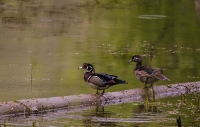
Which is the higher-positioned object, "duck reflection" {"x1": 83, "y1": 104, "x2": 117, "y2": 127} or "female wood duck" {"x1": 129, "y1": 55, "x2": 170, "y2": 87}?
"female wood duck" {"x1": 129, "y1": 55, "x2": 170, "y2": 87}

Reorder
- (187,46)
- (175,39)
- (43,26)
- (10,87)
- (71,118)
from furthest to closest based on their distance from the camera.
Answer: (43,26) < (175,39) < (187,46) < (10,87) < (71,118)

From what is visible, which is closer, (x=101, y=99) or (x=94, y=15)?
(x=101, y=99)

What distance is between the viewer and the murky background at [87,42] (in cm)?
1165

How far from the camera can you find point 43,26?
19125 millimetres

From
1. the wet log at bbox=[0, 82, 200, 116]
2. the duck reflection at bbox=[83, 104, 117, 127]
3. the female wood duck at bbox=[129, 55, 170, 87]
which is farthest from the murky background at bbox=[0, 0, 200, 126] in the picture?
the female wood duck at bbox=[129, 55, 170, 87]

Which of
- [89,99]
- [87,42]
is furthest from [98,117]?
[87,42]

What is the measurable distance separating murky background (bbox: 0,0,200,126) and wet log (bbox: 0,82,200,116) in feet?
1.27

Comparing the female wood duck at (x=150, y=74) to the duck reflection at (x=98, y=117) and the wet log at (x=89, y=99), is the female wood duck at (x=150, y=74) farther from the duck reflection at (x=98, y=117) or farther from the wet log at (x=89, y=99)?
the duck reflection at (x=98, y=117)

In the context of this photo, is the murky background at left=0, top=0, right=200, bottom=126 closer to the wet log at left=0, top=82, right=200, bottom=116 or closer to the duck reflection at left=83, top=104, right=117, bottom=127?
the duck reflection at left=83, top=104, right=117, bottom=127

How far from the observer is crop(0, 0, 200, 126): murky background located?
11.6 meters

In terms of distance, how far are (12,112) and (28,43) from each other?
757cm

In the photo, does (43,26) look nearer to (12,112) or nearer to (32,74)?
(32,74)

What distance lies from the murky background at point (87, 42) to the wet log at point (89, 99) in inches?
15.2

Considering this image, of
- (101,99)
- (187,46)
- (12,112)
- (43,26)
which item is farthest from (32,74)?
(43,26)
